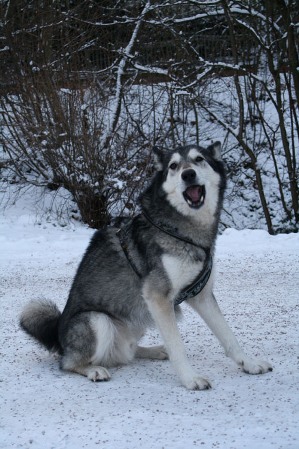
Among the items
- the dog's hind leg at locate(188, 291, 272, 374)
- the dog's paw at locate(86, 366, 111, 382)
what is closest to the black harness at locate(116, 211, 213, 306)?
the dog's hind leg at locate(188, 291, 272, 374)

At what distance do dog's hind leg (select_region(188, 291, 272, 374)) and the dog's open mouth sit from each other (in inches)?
24.0

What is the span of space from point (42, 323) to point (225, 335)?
126 centimetres

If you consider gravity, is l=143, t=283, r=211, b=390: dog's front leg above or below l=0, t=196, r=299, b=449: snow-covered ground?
above

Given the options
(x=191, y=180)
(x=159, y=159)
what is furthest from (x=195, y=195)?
(x=159, y=159)

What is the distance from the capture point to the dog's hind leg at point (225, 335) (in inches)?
150

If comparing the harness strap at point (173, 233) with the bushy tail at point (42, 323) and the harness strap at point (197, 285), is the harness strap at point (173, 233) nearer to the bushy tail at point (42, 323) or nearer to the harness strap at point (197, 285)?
the harness strap at point (197, 285)

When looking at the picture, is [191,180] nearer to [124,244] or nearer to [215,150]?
[215,150]

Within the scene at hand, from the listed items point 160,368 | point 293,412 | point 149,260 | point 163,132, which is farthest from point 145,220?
point 163,132

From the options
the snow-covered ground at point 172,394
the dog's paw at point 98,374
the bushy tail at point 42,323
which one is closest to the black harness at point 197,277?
the snow-covered ground at point 172,394

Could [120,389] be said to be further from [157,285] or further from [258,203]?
[258,203]

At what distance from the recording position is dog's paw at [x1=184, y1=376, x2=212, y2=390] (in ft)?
11.6

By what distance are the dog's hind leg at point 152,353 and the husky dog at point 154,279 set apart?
25cm

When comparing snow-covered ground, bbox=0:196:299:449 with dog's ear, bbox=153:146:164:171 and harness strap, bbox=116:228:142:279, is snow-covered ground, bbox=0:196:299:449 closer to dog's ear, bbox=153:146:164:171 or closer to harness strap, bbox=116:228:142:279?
harness strap, bbox=116:228:142:279

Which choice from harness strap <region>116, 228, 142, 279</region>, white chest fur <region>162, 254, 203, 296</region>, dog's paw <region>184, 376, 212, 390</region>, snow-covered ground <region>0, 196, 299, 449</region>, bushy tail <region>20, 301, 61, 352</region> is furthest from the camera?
bushy tail <region>20, 301, 61, 352</region>
